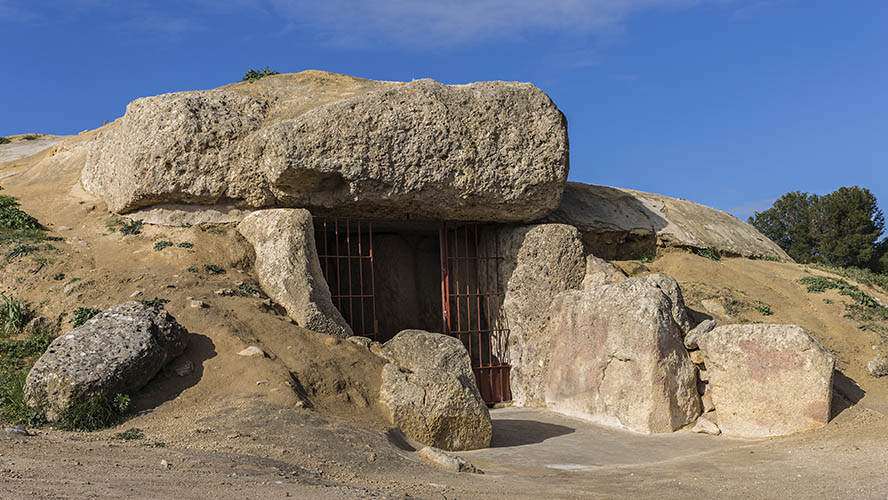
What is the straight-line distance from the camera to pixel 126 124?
12.7m

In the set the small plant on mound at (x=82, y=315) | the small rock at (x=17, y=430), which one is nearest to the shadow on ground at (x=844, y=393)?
the small rock at (x=17, y=430)

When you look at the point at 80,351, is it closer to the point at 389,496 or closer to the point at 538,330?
the point at 389,496

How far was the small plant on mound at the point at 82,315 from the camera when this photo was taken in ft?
31.5

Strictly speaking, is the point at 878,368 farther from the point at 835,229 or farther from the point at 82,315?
the point at 835,229

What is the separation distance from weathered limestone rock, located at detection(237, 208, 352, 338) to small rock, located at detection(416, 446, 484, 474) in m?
3.42

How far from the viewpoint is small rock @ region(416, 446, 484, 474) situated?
286 inches

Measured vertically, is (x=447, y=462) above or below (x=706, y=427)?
above

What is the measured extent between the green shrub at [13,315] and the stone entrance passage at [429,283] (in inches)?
173

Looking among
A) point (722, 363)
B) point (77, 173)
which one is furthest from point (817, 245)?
point (77, 173)

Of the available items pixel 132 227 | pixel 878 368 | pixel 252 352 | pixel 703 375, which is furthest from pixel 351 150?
pixel 878 368

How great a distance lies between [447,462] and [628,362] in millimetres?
4205

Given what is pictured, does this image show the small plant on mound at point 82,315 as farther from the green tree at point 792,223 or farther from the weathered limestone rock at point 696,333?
the green tree at point 792,223

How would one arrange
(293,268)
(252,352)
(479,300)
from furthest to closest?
1. (479,300)
2. (293,268)
3. (252,352)

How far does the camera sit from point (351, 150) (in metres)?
11.9
